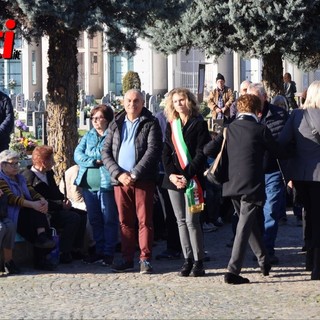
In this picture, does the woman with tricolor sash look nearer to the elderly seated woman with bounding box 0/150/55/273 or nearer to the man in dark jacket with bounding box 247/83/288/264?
the man in dark jacket with bounding box 247/83/288/264

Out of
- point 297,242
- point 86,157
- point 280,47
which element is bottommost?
point 297,242

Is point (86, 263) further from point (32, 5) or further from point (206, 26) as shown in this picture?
point (206, 26)

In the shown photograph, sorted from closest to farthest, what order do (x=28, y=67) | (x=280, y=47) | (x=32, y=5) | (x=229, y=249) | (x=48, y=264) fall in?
(x=48, y=264)
(x=229, y=249)
(x=32, y=5)
(x=280, y=47)
(x=28, y=67)

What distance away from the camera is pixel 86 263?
9.90 metres

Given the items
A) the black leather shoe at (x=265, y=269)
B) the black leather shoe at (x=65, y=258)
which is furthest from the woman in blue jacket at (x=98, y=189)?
the black leather shoe at (x=265, y=269)

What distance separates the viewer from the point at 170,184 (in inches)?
364

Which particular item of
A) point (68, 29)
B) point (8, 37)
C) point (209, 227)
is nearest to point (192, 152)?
point (209, 227)

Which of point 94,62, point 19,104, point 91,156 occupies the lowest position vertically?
point 19,104

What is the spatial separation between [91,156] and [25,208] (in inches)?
35.7

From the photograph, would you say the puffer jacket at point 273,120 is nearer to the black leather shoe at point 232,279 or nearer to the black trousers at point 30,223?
the black leather shoe at point 232,279

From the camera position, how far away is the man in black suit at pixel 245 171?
28.6 ft

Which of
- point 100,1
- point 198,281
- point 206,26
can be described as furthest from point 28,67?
point 198,281

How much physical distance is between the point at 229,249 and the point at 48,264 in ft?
7.37

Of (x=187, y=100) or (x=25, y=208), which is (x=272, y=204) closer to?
(x=187, y=100)
